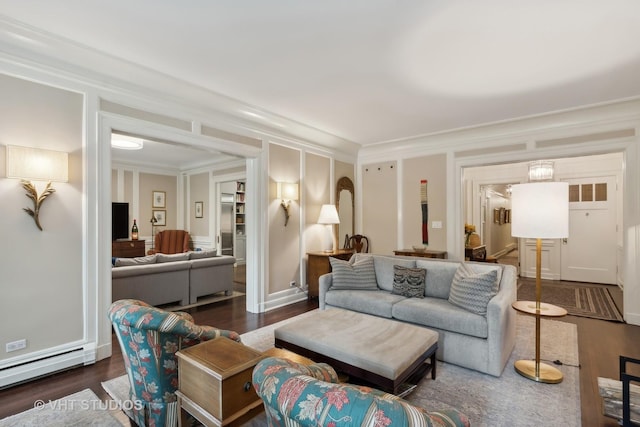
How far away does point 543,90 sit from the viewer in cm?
352

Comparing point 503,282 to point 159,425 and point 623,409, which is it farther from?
point 159,425

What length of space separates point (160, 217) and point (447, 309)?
24.0 feet

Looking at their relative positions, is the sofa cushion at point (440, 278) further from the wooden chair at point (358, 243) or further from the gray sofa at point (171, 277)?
the gray sofa at point (171, 277)

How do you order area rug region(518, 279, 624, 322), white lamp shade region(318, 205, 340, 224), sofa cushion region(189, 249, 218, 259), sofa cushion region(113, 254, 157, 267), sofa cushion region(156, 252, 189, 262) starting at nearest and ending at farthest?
sofa cushion region(113, 254, 157, 267) < area rug region(518, 279, 624, 322) < sofa cushion region(156, 252, 189, 262) < sofa cushion region(189, 249, 218, 259) < white lamp shade region(318, 205, 340, 224)

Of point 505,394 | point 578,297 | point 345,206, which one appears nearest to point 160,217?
point 345,206

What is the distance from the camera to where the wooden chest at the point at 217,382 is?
1.54 metres

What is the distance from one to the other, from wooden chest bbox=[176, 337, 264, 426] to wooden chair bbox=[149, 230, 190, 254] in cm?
630

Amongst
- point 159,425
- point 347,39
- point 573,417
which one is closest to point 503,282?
point 573,417

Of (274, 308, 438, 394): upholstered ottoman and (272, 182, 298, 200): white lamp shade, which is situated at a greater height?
(272, 182, 298, 200): white lamp shade

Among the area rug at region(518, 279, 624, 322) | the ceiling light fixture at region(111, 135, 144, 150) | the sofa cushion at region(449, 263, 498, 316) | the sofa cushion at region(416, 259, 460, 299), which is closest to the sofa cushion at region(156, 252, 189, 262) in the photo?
the ceiling light fixture at region(111, 135, 144, 150)

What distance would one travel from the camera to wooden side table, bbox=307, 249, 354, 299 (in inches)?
193

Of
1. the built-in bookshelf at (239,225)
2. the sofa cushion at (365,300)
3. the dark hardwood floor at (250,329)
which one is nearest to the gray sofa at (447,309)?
the sofa cushion at (365,300)

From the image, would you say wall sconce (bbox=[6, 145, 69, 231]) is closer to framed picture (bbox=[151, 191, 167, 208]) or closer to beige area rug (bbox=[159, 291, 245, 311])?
beige area rug (bbox=[159, 291, 245, 311])

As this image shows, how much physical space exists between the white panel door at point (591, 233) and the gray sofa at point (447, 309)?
462 cm
